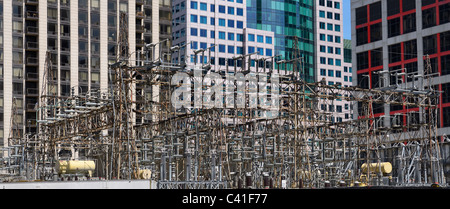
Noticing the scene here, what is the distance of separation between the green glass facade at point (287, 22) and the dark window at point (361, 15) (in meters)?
41.9

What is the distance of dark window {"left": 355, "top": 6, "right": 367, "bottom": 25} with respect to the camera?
109688mm

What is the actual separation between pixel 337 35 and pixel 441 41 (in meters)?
71.5

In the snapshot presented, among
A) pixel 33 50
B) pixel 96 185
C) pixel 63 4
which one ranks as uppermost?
pixel 63 4

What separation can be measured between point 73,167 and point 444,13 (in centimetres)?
6028

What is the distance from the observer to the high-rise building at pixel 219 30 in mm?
145375

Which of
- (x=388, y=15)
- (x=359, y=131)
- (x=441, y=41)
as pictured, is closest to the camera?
(x=359, y=131)

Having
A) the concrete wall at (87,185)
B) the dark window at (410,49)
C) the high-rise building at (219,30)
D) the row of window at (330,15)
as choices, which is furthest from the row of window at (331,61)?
the concrete wall at (87,185)

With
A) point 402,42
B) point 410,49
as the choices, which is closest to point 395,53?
point 402,42

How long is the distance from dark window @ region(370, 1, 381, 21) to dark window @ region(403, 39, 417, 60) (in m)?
7.67

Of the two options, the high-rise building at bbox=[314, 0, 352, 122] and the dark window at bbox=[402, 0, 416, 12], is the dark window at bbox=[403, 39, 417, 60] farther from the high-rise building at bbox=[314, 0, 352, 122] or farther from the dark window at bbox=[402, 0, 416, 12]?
the high-rise building at bbox=[314, 0, 352, 122]

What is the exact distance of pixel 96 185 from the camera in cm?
2769

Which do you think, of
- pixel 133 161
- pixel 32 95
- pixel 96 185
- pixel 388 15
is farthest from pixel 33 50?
pixel 96 185

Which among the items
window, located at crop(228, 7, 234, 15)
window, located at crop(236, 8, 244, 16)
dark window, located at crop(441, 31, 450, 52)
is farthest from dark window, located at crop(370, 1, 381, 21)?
window, located at crop(236, 8, 244, 16)

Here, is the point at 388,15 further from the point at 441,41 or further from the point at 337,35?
the point at 337,35
